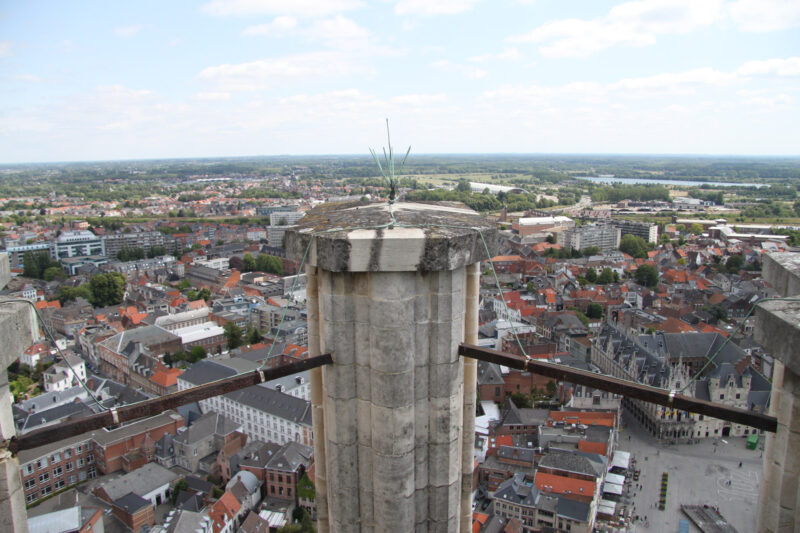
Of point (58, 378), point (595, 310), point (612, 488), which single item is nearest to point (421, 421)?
point (612, 488)

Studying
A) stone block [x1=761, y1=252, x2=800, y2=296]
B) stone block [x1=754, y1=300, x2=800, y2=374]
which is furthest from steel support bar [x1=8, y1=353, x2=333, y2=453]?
stone block [x1=761, y1=252, x2=800, y2=296]

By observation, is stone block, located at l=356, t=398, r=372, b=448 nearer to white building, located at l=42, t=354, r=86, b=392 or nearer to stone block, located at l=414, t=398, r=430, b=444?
stone block, located at l=414, t=398, r=430, b=444

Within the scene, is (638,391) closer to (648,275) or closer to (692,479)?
(692,479)

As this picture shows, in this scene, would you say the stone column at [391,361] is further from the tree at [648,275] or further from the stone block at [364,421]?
the tree at [648,275]

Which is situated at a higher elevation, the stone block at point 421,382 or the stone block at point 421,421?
the stone block at point 421,382

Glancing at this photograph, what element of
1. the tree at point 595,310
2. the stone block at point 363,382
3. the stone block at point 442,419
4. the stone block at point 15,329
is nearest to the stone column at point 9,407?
the stone block at point 15,329

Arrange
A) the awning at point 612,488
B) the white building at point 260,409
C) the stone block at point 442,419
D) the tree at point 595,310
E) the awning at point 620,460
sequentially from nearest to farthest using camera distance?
the stone block at point 442,419, the awning at point 612,488, the awning at point 620,460, the white building at point 260,409, the tree at point 595,310
